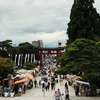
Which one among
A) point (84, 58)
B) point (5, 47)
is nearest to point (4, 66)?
point (84, 58)

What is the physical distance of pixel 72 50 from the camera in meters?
16.5

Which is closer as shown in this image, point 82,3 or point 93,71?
point 93,71

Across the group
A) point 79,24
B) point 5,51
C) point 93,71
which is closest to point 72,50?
point 93,71

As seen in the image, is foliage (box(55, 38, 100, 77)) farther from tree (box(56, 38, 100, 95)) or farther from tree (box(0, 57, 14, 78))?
tree (box(0, 57, 14, 78))

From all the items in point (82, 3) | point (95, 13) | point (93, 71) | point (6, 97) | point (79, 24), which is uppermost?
point (82, 3)

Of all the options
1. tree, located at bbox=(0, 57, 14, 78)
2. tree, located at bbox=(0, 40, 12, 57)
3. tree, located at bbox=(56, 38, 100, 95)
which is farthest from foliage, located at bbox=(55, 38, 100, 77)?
tree, located at bbox=(0, 40, 12, 57)

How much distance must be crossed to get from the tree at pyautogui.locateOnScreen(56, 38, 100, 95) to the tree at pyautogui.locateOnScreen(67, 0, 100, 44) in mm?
14262

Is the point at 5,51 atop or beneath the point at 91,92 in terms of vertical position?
atop

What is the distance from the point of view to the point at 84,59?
52.1 feet

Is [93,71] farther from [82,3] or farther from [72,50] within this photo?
[82,3]

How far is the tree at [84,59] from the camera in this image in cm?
1577

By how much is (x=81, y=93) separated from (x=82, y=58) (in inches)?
203

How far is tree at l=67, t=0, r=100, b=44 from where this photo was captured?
31109 millimetres

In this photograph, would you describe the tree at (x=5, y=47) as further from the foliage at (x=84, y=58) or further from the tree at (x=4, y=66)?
the foliage at (x=84, y=58)
